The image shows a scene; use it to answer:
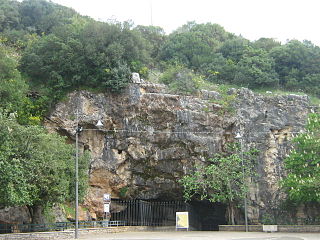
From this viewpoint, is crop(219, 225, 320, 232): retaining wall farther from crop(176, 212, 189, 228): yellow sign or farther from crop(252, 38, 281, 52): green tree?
crop(252, 38, 281, 52): green tree

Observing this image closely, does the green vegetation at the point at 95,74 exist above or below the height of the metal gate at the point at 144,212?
above

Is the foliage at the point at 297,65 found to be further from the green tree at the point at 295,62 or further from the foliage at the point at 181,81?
the foliage at the point at 181,81

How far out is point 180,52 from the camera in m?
39.1

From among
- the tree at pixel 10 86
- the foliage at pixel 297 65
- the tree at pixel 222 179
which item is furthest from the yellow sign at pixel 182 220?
the foliage at pixel 297 65

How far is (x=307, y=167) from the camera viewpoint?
2419 centimetres

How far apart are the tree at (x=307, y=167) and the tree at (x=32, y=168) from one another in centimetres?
1327

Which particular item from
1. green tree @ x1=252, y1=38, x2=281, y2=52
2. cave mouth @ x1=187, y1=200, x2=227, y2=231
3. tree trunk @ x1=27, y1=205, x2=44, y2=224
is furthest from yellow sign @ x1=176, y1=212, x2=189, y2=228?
green tree @ x1=252, y1=38, x2=281, y2=52

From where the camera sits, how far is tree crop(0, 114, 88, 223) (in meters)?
17.2

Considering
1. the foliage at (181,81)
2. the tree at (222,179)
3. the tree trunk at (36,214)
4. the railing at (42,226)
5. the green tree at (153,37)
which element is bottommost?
the railing at (42,226)

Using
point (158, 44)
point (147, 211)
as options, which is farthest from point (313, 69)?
point (147, 211)

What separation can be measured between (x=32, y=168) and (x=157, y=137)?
11701mm

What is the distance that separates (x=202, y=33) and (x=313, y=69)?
41.0 ft

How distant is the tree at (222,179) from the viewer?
91.1 ft

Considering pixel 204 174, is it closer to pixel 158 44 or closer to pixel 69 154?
pixel 69 154
